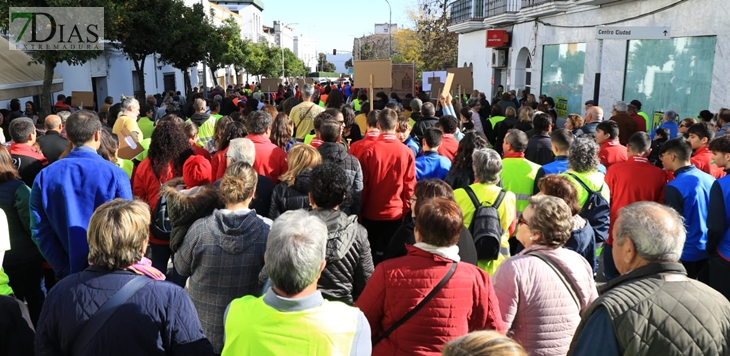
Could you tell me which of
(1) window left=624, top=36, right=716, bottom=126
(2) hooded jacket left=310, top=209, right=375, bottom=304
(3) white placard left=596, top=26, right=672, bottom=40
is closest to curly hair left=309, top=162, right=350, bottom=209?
(2) hooded jacket left=310, top=209, right=375, bottom=304

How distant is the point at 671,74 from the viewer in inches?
493

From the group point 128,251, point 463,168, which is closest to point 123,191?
point 128,251

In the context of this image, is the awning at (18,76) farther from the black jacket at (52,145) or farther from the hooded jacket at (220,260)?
the hooded jacket at (220,260)

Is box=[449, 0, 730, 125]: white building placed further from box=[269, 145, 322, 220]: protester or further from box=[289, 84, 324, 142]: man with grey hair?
box=[269, 145, 322, 220]: protester

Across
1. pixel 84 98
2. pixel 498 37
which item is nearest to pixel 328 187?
pixel 84 98

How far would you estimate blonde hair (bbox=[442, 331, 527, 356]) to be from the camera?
1466 millimetres

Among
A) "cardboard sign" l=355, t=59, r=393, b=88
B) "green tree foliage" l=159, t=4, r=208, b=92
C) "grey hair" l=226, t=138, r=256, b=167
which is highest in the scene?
"green tree foliage" l=159, t=4, r=208, b=92

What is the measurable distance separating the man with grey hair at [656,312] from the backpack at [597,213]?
7.76 ft

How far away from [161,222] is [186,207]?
80 cm

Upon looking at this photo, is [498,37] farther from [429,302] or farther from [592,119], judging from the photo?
[429,302]

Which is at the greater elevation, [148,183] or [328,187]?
[328,187]

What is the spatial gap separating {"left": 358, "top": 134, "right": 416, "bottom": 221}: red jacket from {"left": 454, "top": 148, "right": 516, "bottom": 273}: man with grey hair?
51.4 inches

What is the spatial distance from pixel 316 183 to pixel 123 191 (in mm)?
1473

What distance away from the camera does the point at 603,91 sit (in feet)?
50.2
